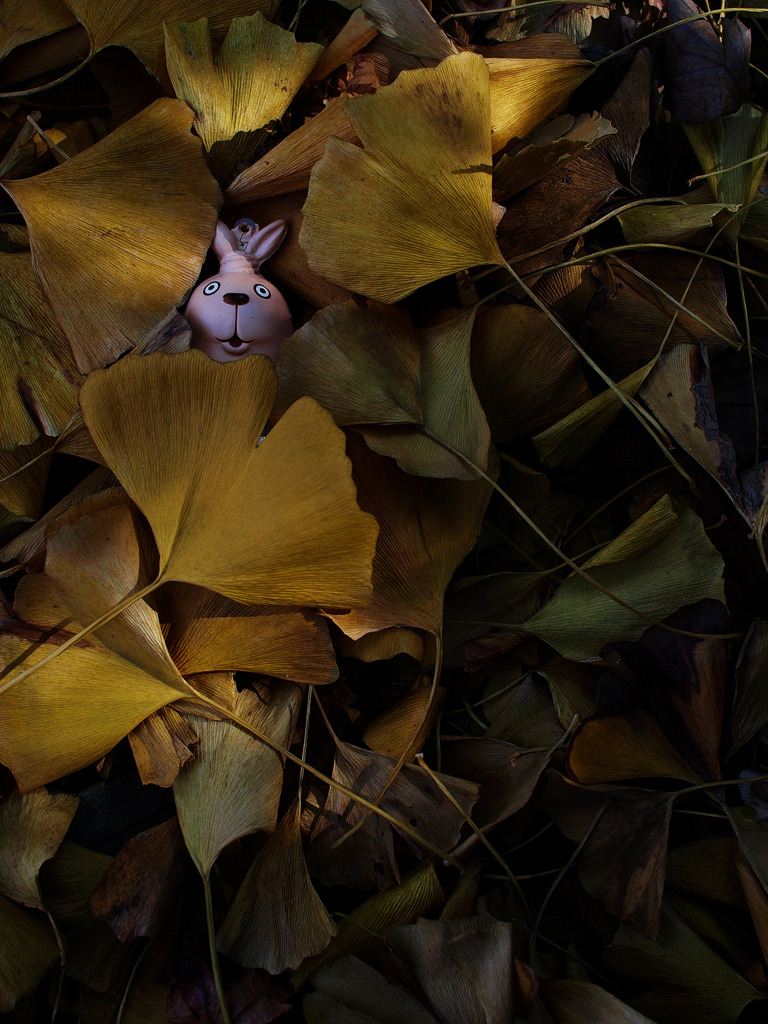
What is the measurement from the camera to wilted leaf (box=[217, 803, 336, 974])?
20.9 inches

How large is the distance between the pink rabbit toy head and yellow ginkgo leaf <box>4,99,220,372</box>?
0.7 inches

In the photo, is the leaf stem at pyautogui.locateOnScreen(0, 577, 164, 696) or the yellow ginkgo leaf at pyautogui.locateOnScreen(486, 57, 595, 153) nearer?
the leaf stem at pyautogui.locateOnScreen(0, 577, 164, 696)

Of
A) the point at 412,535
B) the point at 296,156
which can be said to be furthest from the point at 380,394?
the point at 296,156

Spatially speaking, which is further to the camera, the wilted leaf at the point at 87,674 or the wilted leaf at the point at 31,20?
the wilted leaf at the point at 31,20

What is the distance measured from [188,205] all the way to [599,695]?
514mm

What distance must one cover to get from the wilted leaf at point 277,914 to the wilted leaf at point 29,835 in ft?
0.46

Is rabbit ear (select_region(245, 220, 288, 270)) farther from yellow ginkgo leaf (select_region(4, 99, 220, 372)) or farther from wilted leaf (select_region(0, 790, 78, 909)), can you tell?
wilted leaf (select_region(0, 790, 78, 909))

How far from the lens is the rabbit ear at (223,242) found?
2.10ft

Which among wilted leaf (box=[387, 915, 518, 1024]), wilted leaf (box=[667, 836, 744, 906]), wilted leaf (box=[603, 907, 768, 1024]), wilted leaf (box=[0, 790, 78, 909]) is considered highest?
wilted leaf (box=[0, 790, 78, 909])

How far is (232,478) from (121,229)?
0.25m

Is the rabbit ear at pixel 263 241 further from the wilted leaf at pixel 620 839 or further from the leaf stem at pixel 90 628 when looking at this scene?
the wilted leaf at pixel 620 839

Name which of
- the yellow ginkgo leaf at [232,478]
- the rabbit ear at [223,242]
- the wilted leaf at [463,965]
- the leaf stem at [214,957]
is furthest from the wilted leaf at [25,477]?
the wilted leaf at [463,965]

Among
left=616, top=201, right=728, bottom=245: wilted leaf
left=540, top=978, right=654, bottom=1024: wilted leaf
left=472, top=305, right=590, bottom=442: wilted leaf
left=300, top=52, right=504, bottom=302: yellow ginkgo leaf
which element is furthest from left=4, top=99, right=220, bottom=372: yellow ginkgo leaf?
left=540, top=978, right=654, bottom=1024: wilted leaf

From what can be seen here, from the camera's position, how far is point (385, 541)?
601mm
